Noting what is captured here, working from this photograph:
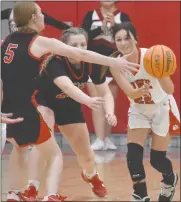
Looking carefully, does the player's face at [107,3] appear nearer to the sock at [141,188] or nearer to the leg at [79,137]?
the leg at [79,137]

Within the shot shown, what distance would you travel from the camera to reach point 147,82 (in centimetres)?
544

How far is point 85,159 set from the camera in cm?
606

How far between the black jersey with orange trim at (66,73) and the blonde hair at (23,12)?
39 centimetres

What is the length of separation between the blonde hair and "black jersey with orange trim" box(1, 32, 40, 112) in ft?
0.26

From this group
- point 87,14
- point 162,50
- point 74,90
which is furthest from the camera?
point 87,14

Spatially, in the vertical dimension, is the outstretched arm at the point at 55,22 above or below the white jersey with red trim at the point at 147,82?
above

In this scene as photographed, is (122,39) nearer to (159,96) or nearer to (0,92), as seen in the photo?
(159,96)

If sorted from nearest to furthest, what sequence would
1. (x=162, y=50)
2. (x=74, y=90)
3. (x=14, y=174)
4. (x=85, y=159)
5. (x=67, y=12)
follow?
(x=74, y=90) → (x=162, y=50) → (x=14, y=174) → (x=85, y=159) → (x=67, y=12)

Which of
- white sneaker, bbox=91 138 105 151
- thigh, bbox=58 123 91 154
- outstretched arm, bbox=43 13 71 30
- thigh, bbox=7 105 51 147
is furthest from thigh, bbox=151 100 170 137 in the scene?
white sneaker, bbox=91 138 105 151

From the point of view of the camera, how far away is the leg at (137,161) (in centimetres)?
536

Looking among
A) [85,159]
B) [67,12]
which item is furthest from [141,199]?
[67,12]

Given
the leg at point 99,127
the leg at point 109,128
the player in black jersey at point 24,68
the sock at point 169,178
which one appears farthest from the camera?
the leg at point 109,128

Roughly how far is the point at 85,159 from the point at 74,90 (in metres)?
1.47

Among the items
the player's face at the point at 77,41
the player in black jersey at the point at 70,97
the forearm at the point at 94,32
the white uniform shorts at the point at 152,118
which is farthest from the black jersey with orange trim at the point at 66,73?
the forearm at the point at 94,32
